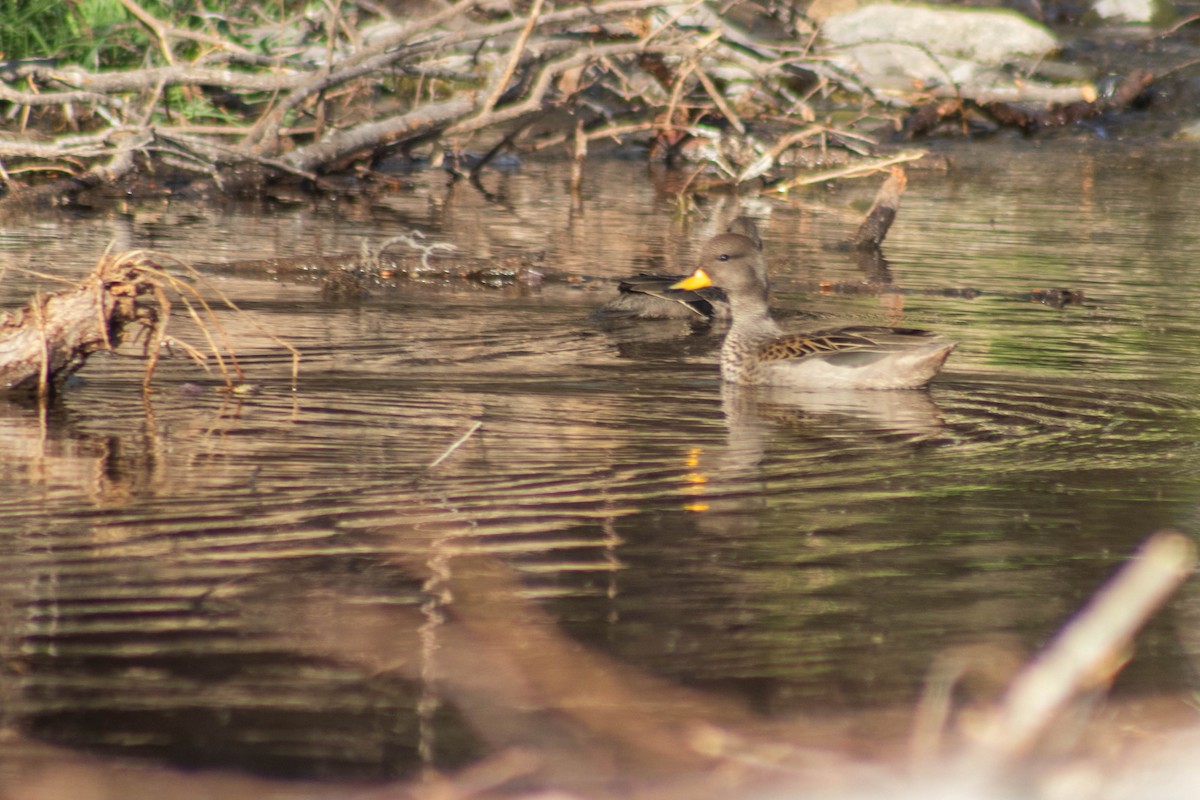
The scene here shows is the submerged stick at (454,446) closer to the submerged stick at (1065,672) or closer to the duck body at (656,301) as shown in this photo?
the duck body at (656,301)

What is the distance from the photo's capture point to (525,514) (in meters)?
5.25

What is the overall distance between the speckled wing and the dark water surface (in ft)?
0.86

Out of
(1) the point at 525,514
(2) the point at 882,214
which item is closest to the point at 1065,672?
(1) the point at 525,514

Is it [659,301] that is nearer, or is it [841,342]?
[841,342]

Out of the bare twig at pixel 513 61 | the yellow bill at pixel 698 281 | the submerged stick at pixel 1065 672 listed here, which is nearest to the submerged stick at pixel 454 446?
the yellow bill at pixel 698 281

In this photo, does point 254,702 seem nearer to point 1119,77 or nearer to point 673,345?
point 673,345

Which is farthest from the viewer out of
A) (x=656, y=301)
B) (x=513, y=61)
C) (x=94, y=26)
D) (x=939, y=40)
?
(x=939, y=40)

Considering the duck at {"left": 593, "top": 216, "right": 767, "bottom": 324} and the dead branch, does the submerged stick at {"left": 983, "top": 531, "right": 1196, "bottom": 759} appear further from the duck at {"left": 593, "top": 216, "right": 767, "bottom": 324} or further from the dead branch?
the dead branch

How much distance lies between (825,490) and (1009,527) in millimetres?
704

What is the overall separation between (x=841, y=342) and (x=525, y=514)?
9.54ft

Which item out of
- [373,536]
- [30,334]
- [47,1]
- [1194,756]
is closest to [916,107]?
[47,1]

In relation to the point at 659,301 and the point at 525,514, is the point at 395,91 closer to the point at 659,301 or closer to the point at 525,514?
the point at 659,301

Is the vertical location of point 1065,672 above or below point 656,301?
below

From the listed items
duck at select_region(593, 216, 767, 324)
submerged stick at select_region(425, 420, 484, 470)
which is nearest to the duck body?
duck at select_region(593, 216, 767, 324)
